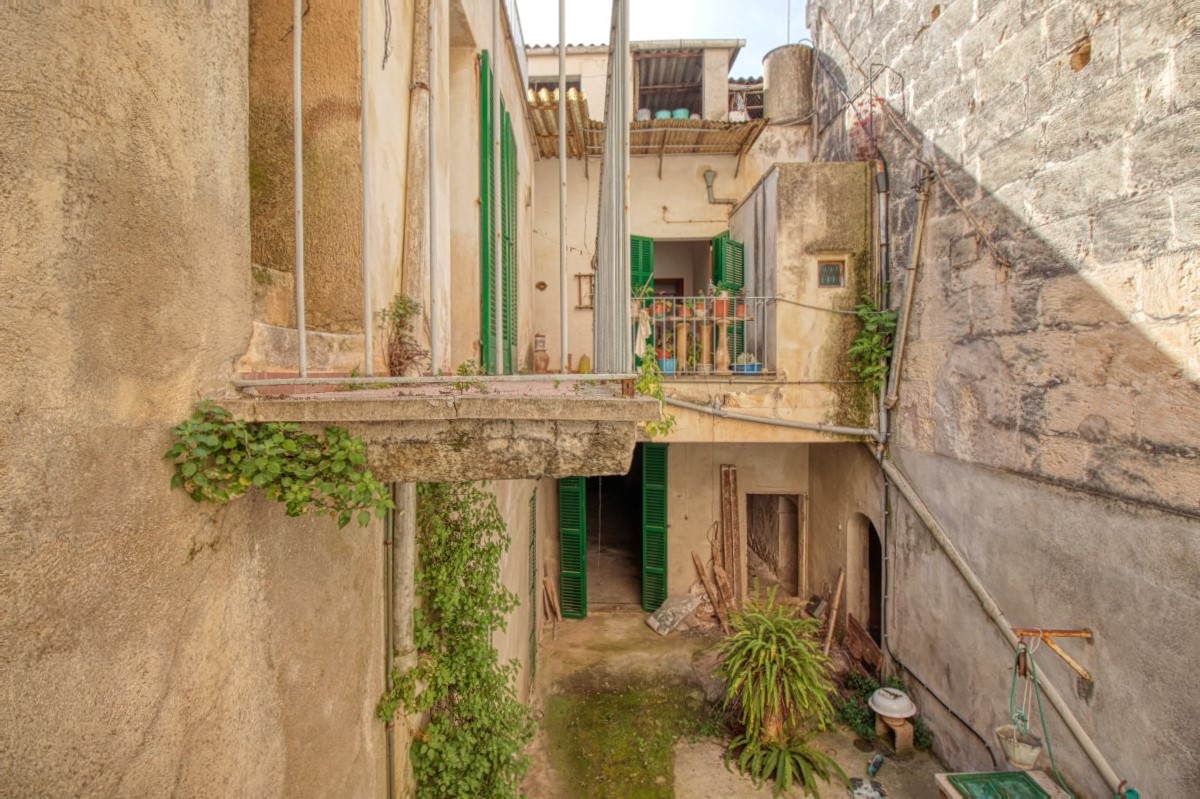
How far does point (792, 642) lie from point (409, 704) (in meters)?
4.70

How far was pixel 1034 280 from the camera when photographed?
4945 mm

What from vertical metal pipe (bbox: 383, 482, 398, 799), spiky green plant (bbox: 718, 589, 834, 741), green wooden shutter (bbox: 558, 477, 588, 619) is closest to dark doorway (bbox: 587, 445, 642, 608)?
green wooden shutter (bbox: 558, 477, 588, 619)

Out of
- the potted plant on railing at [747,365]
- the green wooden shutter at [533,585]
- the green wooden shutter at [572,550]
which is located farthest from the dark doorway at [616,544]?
the potted plant on railing at [747,365]

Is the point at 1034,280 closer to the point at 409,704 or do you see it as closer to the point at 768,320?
the point at 768,320

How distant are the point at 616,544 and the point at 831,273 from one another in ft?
25.1

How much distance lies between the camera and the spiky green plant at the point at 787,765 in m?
5.85

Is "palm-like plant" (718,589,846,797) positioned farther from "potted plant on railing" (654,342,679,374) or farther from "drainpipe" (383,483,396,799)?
"drainpipe" (383,483,396,799)

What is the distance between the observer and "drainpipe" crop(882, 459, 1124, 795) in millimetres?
4180

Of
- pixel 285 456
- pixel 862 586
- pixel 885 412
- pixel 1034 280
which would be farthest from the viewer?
pixel 862 586

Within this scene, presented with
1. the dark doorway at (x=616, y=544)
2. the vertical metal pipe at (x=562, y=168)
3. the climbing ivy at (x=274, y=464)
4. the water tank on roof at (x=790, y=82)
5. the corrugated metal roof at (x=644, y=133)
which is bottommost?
the dark doorway at (x=616, y=544)

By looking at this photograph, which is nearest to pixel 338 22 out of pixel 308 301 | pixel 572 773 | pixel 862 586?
pixel 308 301

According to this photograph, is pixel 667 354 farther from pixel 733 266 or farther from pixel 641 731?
pixel 641 731

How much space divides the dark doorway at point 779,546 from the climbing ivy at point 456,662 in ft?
24.4

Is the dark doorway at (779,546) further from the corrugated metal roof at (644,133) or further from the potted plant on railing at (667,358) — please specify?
the corrugated metal roof at (644,133)
